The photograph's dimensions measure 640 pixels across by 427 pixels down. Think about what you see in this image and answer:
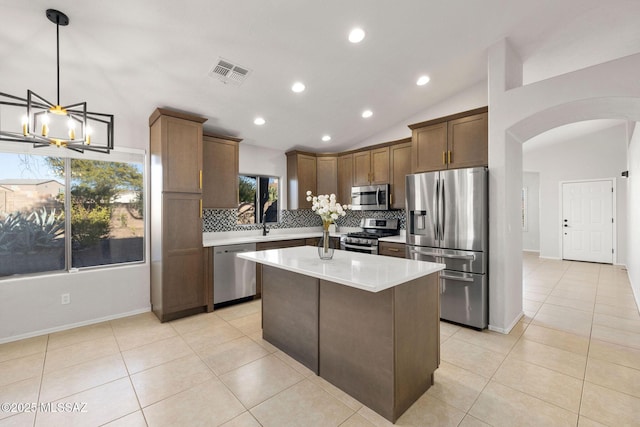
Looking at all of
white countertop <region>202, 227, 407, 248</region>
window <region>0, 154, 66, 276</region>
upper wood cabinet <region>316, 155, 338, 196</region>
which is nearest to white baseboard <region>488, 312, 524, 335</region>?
white countertop <region>202, 227, 407, 248</region>

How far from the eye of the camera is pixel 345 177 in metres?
5.55

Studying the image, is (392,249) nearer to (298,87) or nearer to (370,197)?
(370,197)

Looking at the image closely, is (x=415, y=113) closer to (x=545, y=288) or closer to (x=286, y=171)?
(x=286, y=171)

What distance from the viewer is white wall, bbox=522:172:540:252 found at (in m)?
8.66

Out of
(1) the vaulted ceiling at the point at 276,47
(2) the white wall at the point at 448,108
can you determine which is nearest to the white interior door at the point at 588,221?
(1) the vaulted ceiling at the point at 276,47

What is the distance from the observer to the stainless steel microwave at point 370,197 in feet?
16.1

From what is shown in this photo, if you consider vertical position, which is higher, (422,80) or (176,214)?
(422,80)

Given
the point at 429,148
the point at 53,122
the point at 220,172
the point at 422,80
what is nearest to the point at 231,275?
the point at 220,172

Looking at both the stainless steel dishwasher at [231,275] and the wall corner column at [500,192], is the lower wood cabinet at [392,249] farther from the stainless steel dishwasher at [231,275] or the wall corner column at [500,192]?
the stainless steel dishwasher at [231,275]

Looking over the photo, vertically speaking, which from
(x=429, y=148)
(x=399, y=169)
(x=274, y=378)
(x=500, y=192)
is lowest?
(x=274, y=378)

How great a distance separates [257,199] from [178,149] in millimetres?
1806

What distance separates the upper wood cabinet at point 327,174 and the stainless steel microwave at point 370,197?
1.56 feet

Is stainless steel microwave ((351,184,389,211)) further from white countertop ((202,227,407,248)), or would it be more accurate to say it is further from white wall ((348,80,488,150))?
white wall ((348,80,488,150))

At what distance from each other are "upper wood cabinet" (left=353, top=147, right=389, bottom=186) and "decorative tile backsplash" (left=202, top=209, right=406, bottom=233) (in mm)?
639
